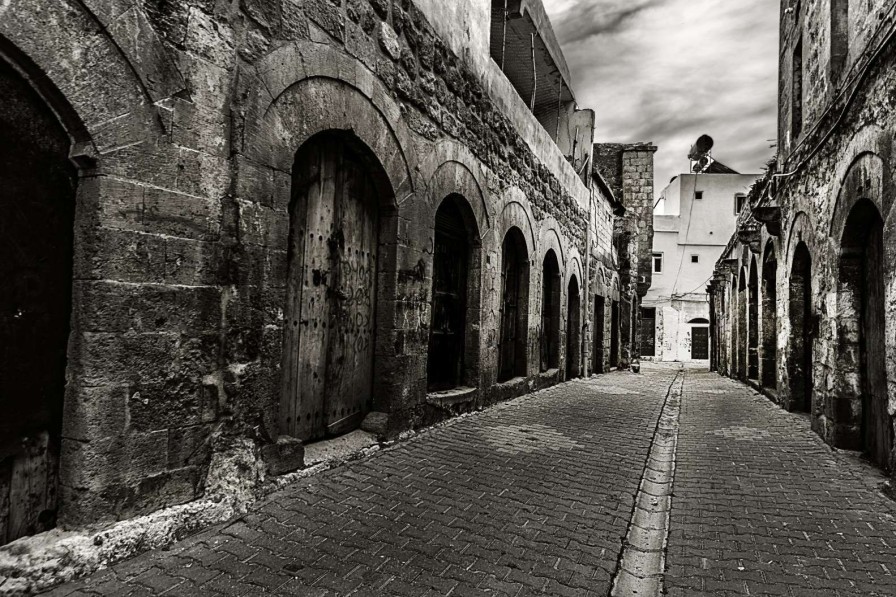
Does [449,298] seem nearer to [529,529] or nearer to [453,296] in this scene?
[453,296]

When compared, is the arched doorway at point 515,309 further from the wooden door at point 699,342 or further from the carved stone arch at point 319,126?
the wooden door at point 699,342

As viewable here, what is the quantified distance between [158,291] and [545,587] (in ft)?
7.02

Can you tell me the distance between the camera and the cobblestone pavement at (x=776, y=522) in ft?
7.72

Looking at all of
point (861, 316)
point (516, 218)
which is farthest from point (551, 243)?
point (861, 316)

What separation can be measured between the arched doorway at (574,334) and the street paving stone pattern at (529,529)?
633 centimetres

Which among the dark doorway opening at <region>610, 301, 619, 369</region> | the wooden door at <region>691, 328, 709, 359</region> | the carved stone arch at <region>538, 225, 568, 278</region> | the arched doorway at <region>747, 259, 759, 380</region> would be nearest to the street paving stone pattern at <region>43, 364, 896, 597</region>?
the carved stone arch at <region>538, 225, 568, 278</region>

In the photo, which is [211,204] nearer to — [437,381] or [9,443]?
[9,443]

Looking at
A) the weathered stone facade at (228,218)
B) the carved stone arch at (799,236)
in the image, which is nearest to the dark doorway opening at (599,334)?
the carved stone arch at (799,236)

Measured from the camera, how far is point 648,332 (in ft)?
92.3

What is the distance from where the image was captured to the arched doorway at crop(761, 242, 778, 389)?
9570 mm

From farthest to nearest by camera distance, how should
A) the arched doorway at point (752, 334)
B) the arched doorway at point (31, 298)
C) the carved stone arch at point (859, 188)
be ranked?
the arched doorway at point (752, 334) < the carved stone arch at point (859, 188) < the arched doorway at point (31, 298)

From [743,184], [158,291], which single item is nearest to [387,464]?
[158,291]

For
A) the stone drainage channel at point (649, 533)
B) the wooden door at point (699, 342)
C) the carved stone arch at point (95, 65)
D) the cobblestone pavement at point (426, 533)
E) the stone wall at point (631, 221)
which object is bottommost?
the stone drainage channel at point (649, 533)

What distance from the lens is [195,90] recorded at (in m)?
2.60
